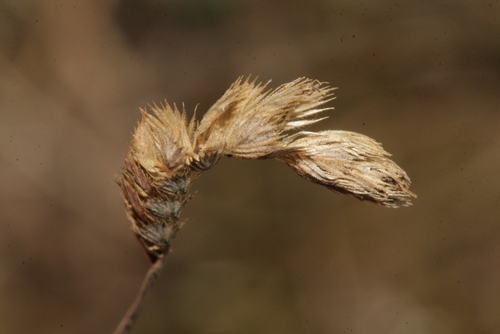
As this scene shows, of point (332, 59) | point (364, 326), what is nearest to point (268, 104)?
point (332, 59)

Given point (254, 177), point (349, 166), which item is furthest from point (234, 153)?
point (254, 177)

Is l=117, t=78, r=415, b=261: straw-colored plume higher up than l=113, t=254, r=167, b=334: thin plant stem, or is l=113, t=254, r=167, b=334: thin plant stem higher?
l=117, t=78, r=415, b=261: straw-colored plume

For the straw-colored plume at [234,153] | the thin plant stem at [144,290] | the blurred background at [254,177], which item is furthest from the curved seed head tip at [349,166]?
the blurred background at [254,177]

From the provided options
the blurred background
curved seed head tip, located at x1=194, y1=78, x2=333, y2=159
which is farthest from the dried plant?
the blurred background

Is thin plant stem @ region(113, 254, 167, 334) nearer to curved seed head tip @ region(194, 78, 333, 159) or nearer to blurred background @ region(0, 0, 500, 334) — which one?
curved seed head tip @ region(194, 78, 333, 159)

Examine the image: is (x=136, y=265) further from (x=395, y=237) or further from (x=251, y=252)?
(x=395, y=237)

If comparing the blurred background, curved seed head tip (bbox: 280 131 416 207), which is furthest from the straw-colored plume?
the blurred background

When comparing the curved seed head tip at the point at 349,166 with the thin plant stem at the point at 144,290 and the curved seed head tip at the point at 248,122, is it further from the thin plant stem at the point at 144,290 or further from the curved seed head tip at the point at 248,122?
the thin plant stem at the point at 144,290

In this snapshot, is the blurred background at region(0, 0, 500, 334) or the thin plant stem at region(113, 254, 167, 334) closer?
the thin plant stem at region(113, 254, 167, 334)
